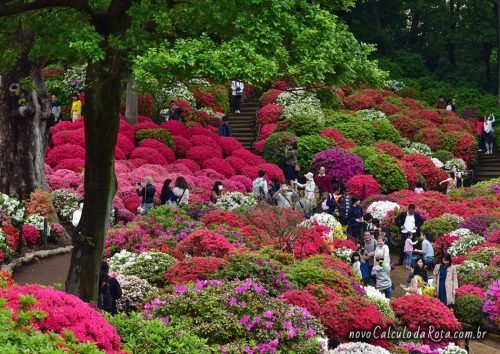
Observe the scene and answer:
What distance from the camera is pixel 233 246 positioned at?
17453 millimetres

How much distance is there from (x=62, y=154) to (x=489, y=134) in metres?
17.9

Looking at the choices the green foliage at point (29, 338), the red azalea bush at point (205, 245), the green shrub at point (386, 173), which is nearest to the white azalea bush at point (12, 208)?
the red azalea bush at point (205, 245)

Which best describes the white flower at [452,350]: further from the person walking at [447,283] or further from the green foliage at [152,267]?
the green foliage at [152,267]

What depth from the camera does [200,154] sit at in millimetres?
29594

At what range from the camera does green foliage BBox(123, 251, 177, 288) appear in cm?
1597

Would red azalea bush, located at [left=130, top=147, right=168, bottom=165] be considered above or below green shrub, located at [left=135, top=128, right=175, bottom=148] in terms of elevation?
below

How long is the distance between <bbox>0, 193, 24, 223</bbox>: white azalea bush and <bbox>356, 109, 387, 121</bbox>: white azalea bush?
19.4 m

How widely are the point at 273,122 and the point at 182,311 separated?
2352cm

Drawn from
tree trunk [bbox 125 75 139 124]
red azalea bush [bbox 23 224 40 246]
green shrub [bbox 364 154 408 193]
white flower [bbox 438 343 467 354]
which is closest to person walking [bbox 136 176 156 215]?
red azalea bush [bbox 23 224 40 246]

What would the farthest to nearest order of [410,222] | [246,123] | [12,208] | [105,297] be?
[246,123] < [410,222] < [12,208] < [105,297]

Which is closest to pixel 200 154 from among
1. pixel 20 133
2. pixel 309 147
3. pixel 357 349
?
pixel 309 147

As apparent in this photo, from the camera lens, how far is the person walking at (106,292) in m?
13.6

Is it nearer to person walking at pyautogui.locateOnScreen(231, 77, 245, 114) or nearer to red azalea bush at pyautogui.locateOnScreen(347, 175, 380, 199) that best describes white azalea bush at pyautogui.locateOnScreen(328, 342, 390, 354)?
red azalea bush at pyautogui.locateOnScreen(347, 175, 380, 199)

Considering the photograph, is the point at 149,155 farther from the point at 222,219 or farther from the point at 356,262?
the point at 356,262
